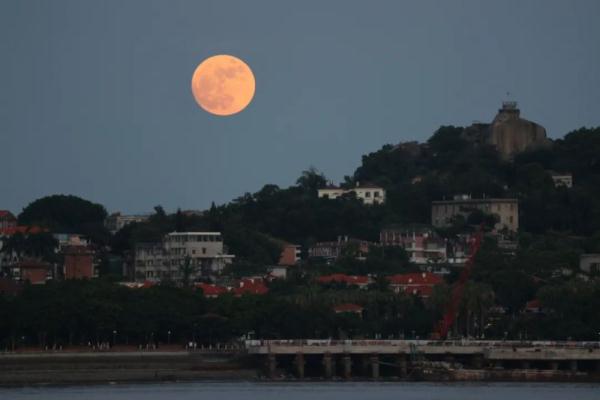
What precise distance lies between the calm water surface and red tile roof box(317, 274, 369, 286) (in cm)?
4930

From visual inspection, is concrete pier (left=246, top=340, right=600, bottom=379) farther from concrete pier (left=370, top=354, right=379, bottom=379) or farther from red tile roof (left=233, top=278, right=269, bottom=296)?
red tile roof (left=233, top=278, right=269, bottom=296)

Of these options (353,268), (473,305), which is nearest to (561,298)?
(473,305)

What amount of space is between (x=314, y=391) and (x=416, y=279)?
5989 centimetres

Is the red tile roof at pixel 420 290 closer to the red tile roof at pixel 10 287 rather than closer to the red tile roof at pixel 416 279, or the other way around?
the red tile roof at pixel 416 279

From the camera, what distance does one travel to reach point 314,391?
125375 mm

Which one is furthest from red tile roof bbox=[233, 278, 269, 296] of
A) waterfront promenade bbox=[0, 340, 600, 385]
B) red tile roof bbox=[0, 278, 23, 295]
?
waterfront promenade bbox=[0, 340, 600, 385]

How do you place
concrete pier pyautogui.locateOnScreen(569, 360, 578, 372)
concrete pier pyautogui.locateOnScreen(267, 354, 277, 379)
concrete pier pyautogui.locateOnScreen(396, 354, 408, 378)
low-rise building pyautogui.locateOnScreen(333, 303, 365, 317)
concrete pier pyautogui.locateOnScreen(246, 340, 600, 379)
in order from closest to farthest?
concrete pier pyautogui.locateOnScreen(569, 360, 578, 372) < concrete pier pyautogui.locateOnScreen(246, 340, 600, 379) < concrete pier pyautogui.locateOnScreen(267, 354, 277, 379) < concrete pier pyautogui.locateOnScreen(396, 354, 408, 378) < low-rise building pyautogui.locateOnScreen(333, 303, 365, 317)

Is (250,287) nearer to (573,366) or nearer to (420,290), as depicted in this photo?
(420,290)

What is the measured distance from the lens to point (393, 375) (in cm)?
13938

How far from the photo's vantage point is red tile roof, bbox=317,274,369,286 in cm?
18250

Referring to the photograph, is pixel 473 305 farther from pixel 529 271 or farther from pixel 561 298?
pixel 529 271

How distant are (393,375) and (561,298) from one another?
2132 cm

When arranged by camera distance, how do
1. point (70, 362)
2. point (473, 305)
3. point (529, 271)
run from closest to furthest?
point (70, 362), point (473, 305), point (529, 271)

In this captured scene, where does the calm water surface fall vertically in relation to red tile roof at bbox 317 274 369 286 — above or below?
below
